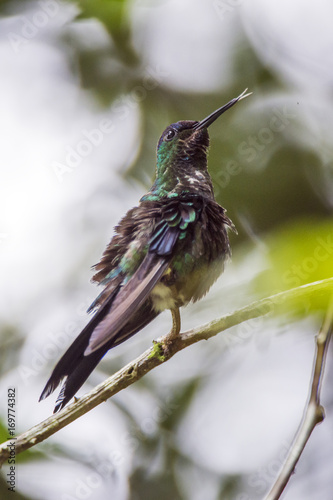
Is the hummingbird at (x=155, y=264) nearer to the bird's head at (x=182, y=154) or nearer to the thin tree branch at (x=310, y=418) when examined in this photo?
the bird's head at (x=182, y=154)

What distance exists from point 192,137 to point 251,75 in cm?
168

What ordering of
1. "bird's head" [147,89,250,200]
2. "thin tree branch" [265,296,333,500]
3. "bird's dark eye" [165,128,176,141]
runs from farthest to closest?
1. "bird's dark eye" [165,128,176,141]
2. "bird's head" [147,89,250,200]
3. "thin tree branch" [265,296,333,500]

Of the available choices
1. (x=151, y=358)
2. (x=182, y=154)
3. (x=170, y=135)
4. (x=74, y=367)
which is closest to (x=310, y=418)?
(x=151, y=358)

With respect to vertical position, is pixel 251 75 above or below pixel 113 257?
above

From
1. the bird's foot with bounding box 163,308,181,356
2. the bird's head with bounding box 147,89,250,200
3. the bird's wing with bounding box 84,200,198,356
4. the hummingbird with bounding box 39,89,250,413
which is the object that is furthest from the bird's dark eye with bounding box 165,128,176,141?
the bird's foot with bounding box 163,308,181,356

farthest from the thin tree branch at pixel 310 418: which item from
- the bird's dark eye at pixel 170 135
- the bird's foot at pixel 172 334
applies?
the bird's dark eye at pixel 170 135

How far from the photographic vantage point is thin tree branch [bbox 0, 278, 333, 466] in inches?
83.1

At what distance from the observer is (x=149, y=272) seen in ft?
8.09

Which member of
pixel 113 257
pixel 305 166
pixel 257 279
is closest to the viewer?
pixel 257 279

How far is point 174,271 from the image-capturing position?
263 centimetres

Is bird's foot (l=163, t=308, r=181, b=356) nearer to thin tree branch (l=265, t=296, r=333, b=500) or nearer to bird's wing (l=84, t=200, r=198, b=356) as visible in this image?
bird's wing (l=84, t=200, r=198, b=356)

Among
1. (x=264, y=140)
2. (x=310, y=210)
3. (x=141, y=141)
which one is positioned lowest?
(x=310, y=210)

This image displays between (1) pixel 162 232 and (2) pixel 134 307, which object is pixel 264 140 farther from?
(2) pixel 134 307

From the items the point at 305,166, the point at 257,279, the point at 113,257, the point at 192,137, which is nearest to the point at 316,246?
the point at 257,279
